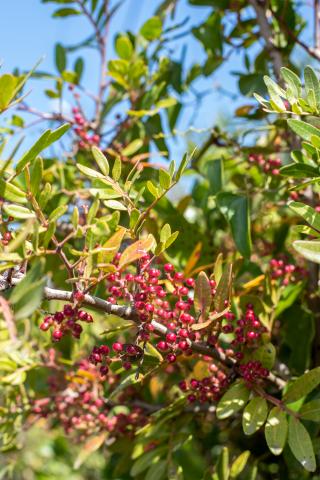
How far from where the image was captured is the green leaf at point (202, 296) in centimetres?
66

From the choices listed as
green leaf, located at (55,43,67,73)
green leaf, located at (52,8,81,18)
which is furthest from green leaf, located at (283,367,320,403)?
green leaf, located at (52,8,81,18)

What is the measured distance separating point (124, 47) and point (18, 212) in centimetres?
59

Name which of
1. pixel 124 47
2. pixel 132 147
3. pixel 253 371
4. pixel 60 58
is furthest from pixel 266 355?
pixel 60 58

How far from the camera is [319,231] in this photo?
64 centimetres

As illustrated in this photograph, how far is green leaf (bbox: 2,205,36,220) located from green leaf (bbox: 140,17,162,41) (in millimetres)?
665

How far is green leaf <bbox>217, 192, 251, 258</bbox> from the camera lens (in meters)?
0.86

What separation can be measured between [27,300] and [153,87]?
0.73 metres

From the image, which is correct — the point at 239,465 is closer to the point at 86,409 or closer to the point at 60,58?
the point at 86,409

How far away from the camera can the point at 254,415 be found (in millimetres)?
709

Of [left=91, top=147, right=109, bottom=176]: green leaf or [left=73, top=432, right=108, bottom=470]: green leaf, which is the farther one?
[left=73, top=432, right=108, bottom=470]: green leaf

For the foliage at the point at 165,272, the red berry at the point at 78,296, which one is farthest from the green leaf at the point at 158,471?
the red berry at the point at 78,296

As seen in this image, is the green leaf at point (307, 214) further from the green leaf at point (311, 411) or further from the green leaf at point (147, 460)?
the green leaf at point (147, 460)

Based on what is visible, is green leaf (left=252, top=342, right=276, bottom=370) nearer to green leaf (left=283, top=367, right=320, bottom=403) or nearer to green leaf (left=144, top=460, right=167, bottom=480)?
green leaf (left=283, top=367, right=320, bottom=403)

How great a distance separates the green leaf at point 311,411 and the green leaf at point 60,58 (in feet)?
2.75
